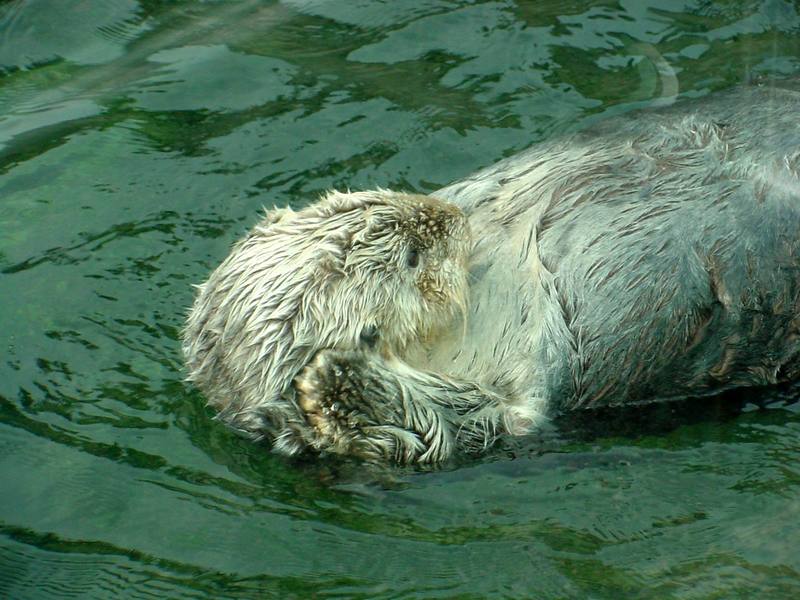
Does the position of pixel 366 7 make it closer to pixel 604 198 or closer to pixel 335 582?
pixel 604 198

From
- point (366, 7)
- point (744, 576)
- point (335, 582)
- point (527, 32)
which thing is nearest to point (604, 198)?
point (744, 576)

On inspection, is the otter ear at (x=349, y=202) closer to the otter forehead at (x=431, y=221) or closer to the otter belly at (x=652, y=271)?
the otter forehead at (x=431, y=221)

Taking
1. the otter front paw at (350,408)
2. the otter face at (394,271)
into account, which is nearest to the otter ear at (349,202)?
the otter face at (394,271)

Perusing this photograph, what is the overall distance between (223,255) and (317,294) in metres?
1.58

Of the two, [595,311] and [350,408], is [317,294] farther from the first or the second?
[595,311]

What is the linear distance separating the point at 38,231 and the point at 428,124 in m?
2.27

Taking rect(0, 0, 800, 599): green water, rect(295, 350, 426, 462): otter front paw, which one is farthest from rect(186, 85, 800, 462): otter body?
rect(0, 0, 800, 599): green water

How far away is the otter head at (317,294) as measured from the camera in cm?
408

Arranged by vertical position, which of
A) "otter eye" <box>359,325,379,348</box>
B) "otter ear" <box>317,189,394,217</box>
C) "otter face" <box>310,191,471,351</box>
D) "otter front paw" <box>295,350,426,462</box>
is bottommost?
"otter front paw" <box>295,350,426,462</box>

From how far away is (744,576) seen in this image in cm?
365

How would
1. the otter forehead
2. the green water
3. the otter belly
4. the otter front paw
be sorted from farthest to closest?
the otter forehead
the otter belly
the otter front paw
the green water

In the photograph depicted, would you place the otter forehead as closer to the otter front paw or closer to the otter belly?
the otter belly

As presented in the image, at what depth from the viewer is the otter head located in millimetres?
4078

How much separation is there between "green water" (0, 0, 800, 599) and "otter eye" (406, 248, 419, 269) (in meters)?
0.83
